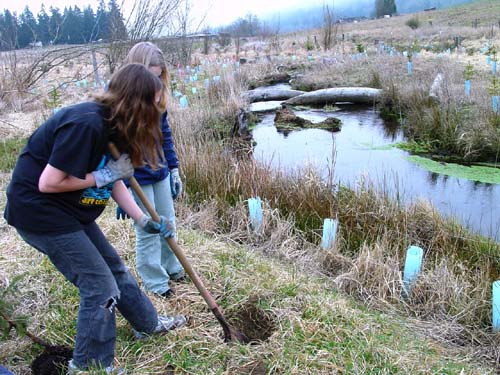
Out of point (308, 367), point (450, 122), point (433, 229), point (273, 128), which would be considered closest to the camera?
point (308, 367)

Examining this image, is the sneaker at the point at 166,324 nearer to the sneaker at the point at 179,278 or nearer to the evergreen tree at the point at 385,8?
the sneaker at the point at 179,278

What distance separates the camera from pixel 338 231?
3.98 metres

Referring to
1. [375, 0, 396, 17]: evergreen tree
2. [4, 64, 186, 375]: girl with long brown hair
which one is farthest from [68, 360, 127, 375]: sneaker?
[375, 0, 396, 17]: evergreen tree

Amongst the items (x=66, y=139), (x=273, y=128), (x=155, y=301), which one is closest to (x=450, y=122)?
(x=273, y=128)

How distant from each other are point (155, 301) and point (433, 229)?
95.5 inches

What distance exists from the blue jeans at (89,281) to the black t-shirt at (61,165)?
6 centimetres

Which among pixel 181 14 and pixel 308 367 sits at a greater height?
pixel 181 14

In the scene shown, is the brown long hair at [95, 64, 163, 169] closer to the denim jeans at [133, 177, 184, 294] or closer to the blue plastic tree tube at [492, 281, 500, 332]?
the denim jeans at [133, 177, 184, 294]

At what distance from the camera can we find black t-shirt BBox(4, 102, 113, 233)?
1.64m

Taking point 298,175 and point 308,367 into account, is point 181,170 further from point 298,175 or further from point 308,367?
point 308,367

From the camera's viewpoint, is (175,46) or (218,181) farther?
(175,46)

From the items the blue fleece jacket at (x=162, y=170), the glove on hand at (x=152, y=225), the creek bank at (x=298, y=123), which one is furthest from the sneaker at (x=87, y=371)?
the creek bank at (x=298, y=123)

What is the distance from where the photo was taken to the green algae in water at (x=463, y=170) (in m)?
5.90

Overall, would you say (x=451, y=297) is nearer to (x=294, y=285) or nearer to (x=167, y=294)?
(x=294, y=285)
